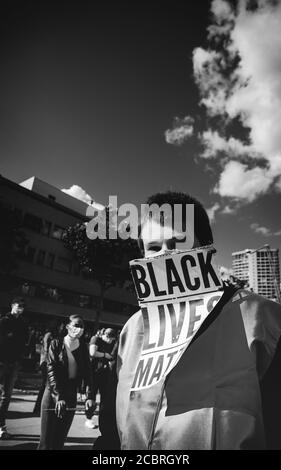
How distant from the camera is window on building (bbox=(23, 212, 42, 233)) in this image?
27.5 m

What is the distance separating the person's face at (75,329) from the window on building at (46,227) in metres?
24.8

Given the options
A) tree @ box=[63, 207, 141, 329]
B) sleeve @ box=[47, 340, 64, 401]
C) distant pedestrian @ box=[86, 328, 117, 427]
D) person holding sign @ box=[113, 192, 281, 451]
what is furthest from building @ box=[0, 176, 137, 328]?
person holding sign @ box=[113, 192, 281, 451]

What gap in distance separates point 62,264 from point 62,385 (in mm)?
26508

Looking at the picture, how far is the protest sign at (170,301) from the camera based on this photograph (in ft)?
4.02

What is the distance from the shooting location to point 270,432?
1021 mm

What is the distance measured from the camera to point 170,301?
132 cm

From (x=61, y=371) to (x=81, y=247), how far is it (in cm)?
2018

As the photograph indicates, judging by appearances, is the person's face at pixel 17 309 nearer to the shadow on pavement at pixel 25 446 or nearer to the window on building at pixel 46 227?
the shadow on pavement at pixel 25 446

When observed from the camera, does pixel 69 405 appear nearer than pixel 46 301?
Yes

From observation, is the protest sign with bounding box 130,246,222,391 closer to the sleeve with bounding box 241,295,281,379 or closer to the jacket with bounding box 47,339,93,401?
the sleeve with bounding box 241,295,281,379

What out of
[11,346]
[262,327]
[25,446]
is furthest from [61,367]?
[262,327]
